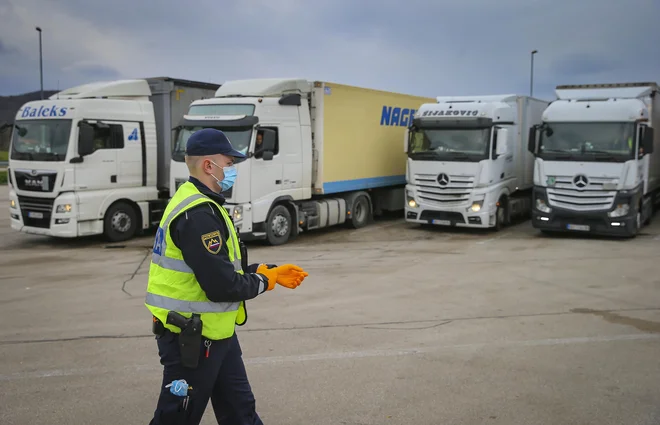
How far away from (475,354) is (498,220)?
9.95m

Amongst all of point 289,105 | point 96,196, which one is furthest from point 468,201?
point 96,196

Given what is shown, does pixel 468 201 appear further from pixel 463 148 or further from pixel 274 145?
pixel 274 145

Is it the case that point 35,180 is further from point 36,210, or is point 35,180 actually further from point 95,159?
point 95,159

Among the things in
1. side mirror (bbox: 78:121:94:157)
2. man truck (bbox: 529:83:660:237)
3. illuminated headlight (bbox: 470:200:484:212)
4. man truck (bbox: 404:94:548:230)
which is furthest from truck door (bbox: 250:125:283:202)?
man truck (bbox: 529:83:660:237)

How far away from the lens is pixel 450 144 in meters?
15.4

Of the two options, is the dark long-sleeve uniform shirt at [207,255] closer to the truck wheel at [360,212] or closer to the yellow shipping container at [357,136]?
the yellow shipping container at [357,136]

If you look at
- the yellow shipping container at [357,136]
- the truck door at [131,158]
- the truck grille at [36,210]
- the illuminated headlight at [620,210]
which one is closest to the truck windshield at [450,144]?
the yellow shipping container at [357,136]

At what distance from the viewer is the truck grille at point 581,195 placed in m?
13.9

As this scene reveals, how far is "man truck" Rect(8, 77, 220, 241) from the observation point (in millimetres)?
13406

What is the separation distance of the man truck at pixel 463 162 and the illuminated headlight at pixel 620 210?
8.60 ft

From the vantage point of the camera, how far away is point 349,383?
18.0ft

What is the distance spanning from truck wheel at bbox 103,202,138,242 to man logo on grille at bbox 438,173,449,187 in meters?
7.07

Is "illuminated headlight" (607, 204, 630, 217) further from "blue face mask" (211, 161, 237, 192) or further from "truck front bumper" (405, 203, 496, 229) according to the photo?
"blue face mask" (211, 161, 237, 192)

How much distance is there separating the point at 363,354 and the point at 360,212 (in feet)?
35.4
